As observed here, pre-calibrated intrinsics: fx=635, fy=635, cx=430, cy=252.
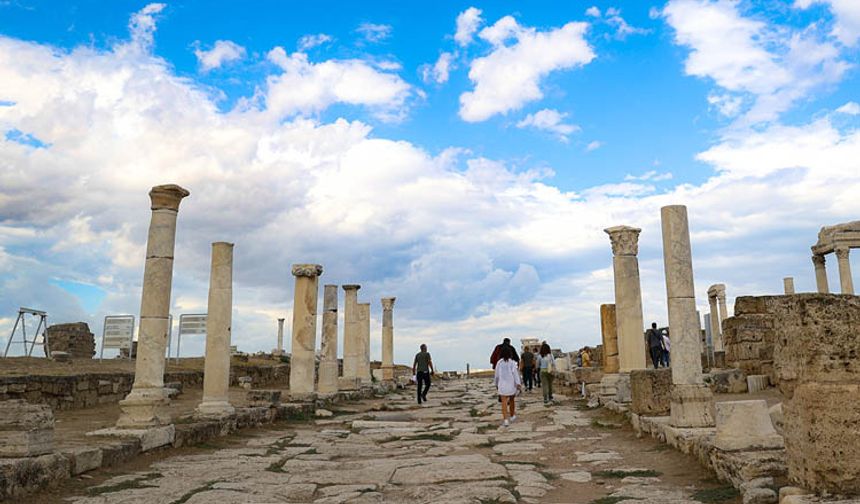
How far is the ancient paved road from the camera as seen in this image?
6098 millimetres

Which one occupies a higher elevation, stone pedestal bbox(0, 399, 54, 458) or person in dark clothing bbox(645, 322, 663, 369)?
person in dark clothing bbox(645, 322, 663, 369)

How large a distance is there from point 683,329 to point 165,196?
864 centimetres

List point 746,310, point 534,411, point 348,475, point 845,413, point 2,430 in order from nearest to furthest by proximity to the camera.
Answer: point 845,413
point 2,430
point 348,475
point 534,411
point 746,310

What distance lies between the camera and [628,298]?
15664 millimetres

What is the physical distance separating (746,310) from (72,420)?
1802 centimetres

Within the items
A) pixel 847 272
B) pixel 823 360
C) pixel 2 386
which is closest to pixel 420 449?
pixel 823 360

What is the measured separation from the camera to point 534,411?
1496 cm

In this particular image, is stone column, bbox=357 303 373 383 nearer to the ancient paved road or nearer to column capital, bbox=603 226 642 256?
column capital, bbox=603 226 642 256

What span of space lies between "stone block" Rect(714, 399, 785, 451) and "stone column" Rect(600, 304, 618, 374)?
36.6ft

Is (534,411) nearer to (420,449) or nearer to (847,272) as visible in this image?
(420,449)

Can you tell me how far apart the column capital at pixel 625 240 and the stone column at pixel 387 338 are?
1555cm

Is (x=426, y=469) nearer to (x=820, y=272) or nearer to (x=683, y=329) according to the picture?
(x=683, y=329)

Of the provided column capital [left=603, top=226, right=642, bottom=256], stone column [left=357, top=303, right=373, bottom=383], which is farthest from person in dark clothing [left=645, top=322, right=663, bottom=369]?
stone column [left=357, top=303, right=373, bottom=383]

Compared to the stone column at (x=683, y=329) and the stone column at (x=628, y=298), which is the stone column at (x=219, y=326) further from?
the stone column at (x=628, y=298)
